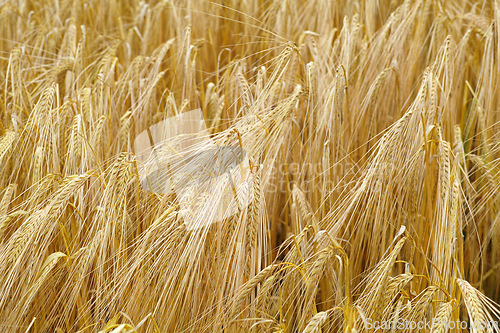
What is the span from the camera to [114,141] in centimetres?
139

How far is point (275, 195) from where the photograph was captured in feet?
4.59

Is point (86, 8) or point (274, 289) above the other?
point (86, 8)

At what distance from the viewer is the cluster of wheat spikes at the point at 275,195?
979 mm

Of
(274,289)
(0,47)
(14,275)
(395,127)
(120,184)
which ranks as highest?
(0,47)

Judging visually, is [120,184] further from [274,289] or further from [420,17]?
[420,17]

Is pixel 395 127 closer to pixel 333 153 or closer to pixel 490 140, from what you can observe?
pixel 333 153

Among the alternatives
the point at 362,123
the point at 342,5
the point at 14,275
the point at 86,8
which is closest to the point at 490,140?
the point at 362,123

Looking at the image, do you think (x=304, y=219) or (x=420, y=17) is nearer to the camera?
(x=304, y=219)

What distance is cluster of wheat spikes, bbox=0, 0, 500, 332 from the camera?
979 millimetres

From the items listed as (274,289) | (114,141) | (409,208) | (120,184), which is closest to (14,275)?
(120,184)

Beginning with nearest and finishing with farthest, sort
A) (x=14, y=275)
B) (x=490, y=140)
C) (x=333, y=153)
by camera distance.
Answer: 1. (x=14, y=275)
2. (x=333, y=153)
3. (x=490, y=140)

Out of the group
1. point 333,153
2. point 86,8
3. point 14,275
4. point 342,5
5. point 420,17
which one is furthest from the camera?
point 86,8

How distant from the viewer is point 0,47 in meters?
1.98

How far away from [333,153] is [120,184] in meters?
0.62
